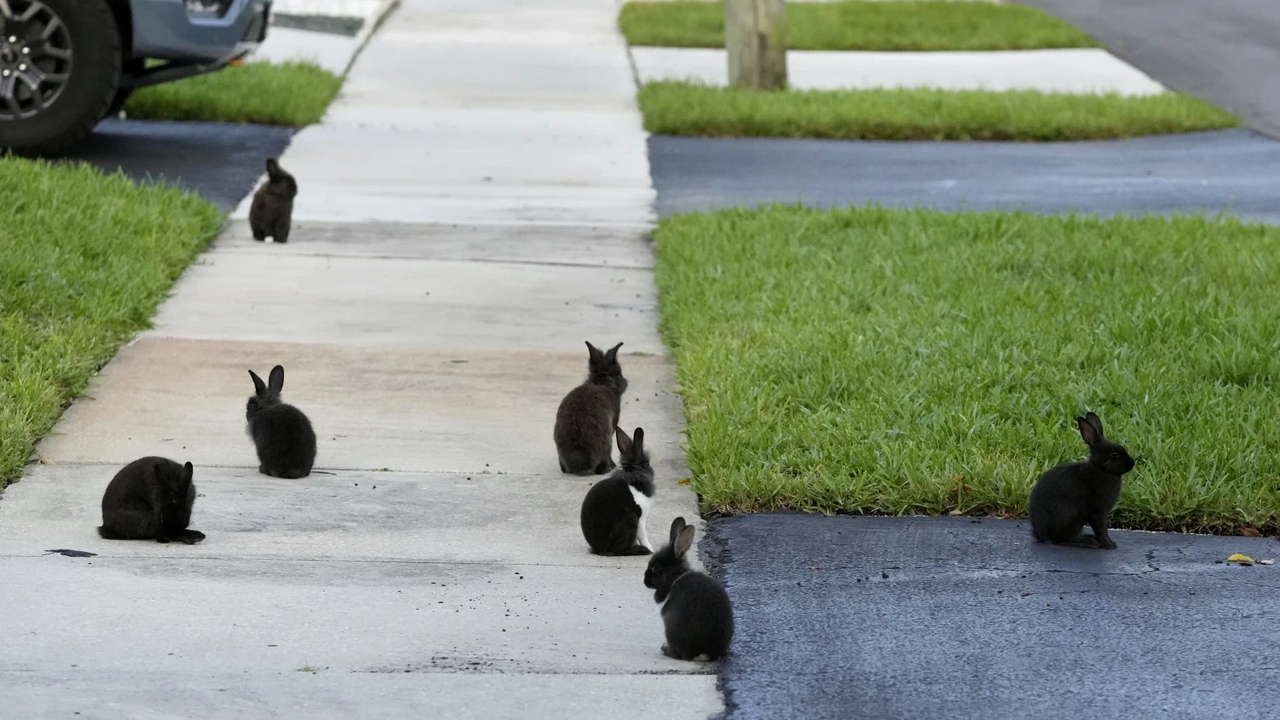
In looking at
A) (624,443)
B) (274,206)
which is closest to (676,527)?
(624,443)

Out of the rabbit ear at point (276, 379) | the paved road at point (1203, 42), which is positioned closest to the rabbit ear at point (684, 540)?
the rabbit ear at point (276, 379)

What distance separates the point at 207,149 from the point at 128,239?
4159 millimetres

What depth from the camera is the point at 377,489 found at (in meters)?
6.43

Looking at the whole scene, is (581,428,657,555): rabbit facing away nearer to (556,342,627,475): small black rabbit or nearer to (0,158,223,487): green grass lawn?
(556,342,627,475): small black rabbit

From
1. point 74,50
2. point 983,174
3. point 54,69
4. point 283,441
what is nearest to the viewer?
point 283,441

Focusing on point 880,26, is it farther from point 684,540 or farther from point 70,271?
point 684,540

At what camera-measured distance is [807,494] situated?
6.38m

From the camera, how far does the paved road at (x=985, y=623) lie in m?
4.64

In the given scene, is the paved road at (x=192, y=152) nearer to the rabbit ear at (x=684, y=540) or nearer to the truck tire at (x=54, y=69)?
the truck tire at (x=54, y=69)

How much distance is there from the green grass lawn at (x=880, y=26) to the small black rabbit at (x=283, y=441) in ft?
51.1

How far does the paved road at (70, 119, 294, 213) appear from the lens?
12.5m

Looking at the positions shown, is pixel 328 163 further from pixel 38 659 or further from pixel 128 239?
pixel 38 659

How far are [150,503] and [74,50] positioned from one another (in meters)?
7.19

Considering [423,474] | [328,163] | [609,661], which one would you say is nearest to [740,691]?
[609,661]
